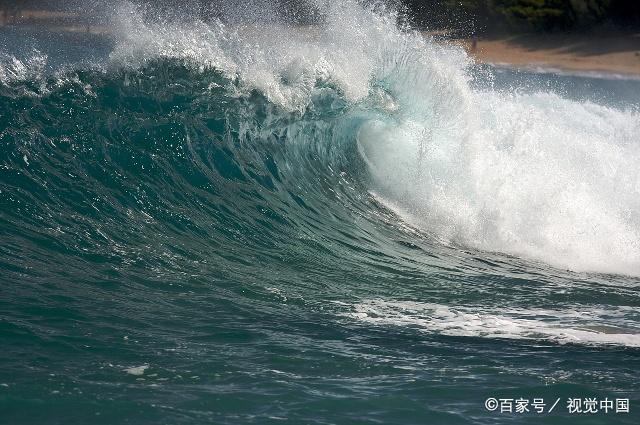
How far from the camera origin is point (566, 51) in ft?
134

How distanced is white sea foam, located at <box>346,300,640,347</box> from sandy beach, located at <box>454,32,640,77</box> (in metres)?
32.7

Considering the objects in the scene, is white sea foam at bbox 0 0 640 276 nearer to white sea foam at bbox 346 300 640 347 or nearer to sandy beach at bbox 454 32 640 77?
white sea foam at bbox 346 300 640 347

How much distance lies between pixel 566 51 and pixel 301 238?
3444cm

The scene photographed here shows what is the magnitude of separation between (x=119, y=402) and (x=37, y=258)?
2.73 meters

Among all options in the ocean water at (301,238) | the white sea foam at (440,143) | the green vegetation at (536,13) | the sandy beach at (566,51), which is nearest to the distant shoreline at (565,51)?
the sandy beach at (566,51)

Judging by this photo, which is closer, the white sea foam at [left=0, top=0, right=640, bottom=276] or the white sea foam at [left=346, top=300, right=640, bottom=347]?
the white sea foam at [left=346, top=300, right=640, bottom=347]

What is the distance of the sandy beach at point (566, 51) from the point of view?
3875 cm

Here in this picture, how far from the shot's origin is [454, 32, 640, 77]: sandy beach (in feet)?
127

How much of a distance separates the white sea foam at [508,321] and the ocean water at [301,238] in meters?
0.03

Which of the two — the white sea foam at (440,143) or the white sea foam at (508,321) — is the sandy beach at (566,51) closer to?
the white sea foam at (440,143)

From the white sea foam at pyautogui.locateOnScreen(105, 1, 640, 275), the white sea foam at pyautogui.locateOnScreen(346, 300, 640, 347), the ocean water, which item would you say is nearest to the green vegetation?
the ocean water

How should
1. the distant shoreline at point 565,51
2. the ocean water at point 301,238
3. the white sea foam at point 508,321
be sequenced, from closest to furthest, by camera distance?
the ocean water at point 301,238, the white sea foam at point 508,321, the distant shoreline at point 565,51

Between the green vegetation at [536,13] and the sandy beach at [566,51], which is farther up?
the green vegetation at [536,13]

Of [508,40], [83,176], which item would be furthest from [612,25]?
[83,176]
